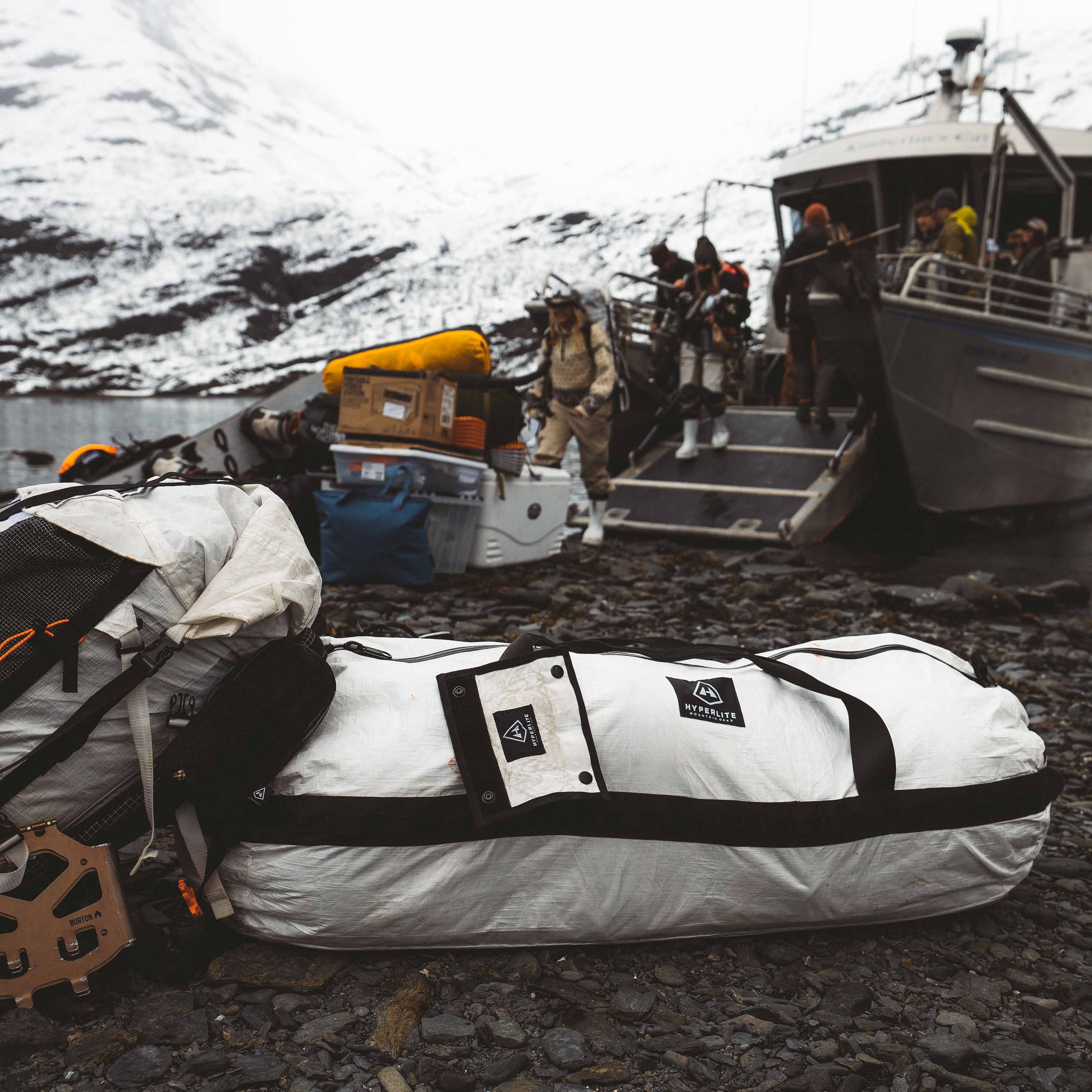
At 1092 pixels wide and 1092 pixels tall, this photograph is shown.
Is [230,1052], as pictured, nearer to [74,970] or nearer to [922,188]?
[74,970]

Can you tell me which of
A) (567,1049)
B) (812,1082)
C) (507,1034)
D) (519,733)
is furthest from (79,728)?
(812,1082)

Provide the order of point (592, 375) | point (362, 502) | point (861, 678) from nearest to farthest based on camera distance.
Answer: point (861, 678) < point (362, 502) < point (592, 375)

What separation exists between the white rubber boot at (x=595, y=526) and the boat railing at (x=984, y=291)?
145 inches

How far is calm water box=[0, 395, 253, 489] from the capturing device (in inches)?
898

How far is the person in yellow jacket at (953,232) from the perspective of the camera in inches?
414

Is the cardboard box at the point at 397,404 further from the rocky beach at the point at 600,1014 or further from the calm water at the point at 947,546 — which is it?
the rocky beach at the point at 600,1014

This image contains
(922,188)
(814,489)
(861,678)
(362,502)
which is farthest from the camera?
(922,188)

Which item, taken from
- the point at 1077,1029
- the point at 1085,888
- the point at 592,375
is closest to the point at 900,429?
the point at 592,375

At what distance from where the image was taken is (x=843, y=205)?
13.5 metres

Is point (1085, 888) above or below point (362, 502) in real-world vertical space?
below

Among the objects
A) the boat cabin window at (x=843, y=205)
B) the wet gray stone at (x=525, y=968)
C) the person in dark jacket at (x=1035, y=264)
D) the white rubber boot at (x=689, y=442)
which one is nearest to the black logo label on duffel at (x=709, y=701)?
the wet gray stone at (x=525, y=968)

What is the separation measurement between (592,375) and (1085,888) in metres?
6.43

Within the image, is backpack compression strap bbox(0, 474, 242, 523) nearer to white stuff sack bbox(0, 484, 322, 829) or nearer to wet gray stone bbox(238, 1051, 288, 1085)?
white stuff sack bbox(0, 484, 322, 829)

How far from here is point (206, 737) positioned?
2.20 m
